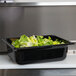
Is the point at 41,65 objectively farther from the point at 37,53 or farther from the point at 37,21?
the point at 37,21

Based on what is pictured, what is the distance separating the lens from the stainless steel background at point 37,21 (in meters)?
1.63

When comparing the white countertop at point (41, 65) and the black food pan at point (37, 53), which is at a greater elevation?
the black food pan at point (37, 53)

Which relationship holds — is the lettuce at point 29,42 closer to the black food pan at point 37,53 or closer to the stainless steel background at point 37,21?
the black food pan at point 37,53

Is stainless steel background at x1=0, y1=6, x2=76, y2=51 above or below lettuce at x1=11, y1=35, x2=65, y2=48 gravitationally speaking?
above

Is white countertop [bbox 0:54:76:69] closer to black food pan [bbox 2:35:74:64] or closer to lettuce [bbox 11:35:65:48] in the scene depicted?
black food pan [bbox 2:35:74:64]

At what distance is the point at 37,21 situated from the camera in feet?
5.43

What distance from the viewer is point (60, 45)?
1336mm

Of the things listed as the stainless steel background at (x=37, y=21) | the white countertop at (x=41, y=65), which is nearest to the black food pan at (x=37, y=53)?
the white countertop at (x=41, y=65)

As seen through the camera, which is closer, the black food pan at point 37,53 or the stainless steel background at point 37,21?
the black food pan at point 37,53

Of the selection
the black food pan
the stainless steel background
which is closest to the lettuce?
the black food pan

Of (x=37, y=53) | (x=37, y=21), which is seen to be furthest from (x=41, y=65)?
(x=37, y=21)

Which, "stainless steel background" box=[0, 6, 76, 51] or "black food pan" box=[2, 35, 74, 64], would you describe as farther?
"stainless steel background" box=[0, 6, 76, 51]

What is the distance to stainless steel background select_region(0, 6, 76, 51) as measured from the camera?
1.63 metres

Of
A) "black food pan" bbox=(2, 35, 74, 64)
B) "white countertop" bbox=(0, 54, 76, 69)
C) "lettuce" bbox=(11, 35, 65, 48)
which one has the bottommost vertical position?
"white countertop" bbox=(0, 54, 76, 69)
